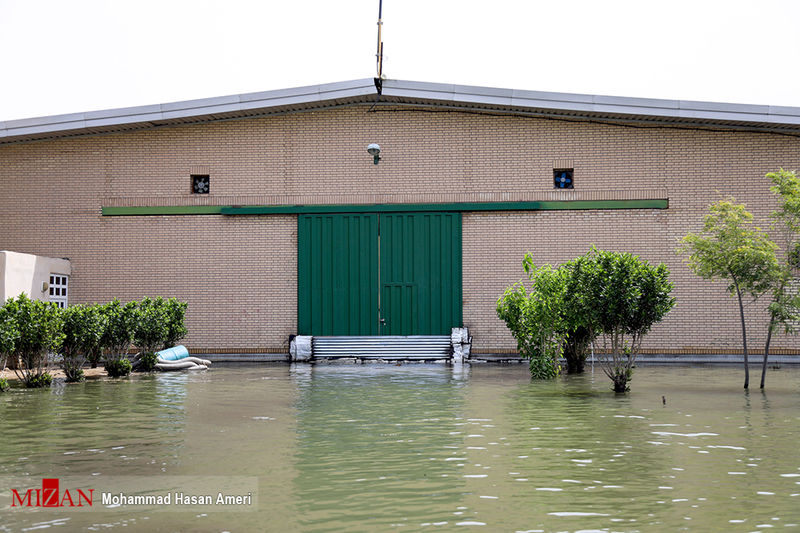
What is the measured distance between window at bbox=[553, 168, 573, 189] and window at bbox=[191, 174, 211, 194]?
32.2ft

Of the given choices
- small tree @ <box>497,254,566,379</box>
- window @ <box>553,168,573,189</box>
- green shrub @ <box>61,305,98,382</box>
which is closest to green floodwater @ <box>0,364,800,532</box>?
green shrub @ <box>61,305,98,382</box>

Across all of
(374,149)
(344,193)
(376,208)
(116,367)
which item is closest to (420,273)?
(376,208)

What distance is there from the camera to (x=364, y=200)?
2283cm

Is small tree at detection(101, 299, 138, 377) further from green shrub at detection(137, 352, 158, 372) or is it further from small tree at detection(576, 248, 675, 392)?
small tree at detection(576, 248, 675, 392)

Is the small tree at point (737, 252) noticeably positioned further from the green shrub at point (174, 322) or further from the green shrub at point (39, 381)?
the green shrub at point (174, 322)

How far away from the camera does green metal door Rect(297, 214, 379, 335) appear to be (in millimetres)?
22672

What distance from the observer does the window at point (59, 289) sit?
22172 mm

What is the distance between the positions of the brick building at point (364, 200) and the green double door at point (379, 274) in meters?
0.04

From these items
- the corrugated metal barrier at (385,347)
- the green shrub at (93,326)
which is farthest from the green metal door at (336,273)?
the green shrub at (93,326)

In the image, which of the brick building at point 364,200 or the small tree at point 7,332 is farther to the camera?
the brick building at point 364,200

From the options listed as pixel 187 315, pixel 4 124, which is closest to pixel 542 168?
pixel 187 315

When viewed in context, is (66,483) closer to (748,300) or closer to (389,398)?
(389,398)

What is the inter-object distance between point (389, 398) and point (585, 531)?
7.63 metres

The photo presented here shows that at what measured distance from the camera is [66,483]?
6.26 m
